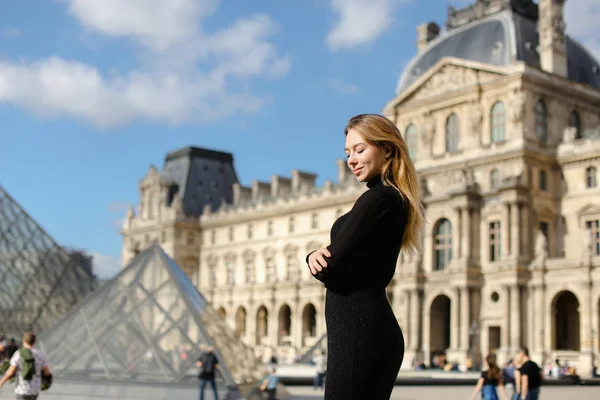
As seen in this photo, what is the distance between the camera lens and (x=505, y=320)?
44.0m

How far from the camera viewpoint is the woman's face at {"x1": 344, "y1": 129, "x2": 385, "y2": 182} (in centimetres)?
324

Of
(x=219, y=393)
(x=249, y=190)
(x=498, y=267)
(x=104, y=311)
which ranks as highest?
(x=249, y=190)

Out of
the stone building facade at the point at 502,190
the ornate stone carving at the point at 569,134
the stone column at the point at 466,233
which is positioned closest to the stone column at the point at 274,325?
the stone building facade at the point at 502,190

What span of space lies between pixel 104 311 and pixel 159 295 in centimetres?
145

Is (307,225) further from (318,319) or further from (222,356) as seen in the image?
(222,356)

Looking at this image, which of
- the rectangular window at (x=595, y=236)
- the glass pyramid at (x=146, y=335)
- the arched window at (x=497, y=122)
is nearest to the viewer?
the glass pyramid at (x=146, y=335)

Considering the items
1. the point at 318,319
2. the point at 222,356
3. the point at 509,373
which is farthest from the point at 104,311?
the point at 318,319

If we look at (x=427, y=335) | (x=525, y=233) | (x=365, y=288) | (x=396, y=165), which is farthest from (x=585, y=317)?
(x=365, y=288)

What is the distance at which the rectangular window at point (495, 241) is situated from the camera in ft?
151

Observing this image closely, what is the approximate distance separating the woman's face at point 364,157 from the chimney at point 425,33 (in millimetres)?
56013

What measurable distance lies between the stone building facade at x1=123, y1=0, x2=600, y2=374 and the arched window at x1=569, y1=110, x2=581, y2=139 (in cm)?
11

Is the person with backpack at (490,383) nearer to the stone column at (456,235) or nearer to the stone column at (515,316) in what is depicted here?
the stone column at (515,316)

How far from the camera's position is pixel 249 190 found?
73312 millimetres

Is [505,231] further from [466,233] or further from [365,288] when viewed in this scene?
[365,288]
